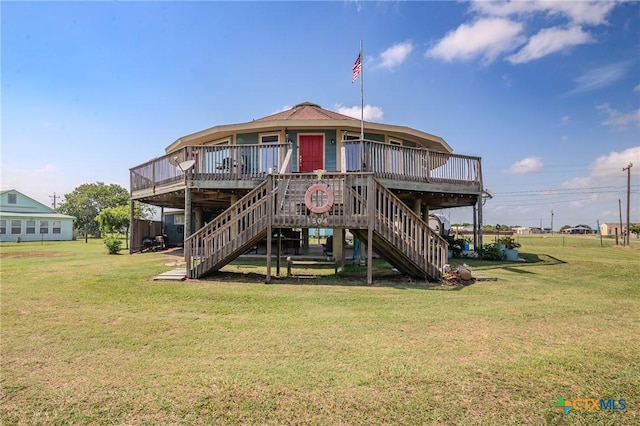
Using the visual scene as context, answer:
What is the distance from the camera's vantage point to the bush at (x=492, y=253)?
1349 centimetres

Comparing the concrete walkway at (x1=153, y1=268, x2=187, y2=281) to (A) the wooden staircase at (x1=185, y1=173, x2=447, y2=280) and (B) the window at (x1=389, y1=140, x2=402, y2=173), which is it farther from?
(B) the window at (x1=389, y1=140, x2=402, y2=173)

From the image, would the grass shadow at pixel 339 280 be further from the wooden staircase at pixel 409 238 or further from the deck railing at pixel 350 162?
the deck railing at pixel 350 162

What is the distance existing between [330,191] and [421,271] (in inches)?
119

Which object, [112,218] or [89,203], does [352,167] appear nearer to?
[112,218]

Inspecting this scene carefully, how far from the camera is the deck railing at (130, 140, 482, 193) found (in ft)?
36.0

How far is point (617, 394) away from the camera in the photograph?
Result: 2.92m

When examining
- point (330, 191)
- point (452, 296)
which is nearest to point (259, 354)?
point (452, 296)

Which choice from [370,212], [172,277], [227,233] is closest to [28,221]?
[172,277]

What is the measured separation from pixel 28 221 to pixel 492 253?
4206 centimetres

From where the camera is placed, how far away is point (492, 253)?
13648 millimetres

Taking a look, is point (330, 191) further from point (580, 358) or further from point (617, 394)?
point (617, 394)

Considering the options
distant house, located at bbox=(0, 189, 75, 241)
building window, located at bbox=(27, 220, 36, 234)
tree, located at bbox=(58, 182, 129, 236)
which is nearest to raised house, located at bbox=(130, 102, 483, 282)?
distant house, located at bbox=(0, 189, 75, 241)

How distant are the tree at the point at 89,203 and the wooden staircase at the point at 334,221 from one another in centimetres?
5152

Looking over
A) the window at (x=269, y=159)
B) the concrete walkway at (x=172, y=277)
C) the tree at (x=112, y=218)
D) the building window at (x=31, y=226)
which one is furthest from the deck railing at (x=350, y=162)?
the building window at (x=31, y=226)
